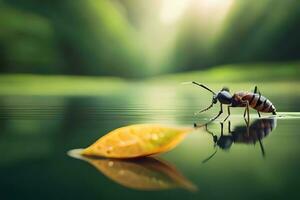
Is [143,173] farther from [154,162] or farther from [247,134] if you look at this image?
[247,134]

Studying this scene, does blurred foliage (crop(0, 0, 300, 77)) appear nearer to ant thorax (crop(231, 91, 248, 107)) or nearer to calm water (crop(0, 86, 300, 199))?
calm water (crop(0, 86, 300, 199))

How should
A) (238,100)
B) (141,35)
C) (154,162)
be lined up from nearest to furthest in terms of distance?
1. (154,162)
2. (238,100)
3. (141,35)

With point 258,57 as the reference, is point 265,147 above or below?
below

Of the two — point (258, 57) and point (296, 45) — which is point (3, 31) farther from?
point (296, 45)

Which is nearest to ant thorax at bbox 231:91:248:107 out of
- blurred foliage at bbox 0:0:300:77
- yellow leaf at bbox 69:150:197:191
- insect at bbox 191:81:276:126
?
insect at bbox 191:81:276:126

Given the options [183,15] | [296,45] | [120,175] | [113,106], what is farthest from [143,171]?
[296,45]

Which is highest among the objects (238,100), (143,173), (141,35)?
(141,35)

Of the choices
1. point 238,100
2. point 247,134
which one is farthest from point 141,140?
point 238,100
